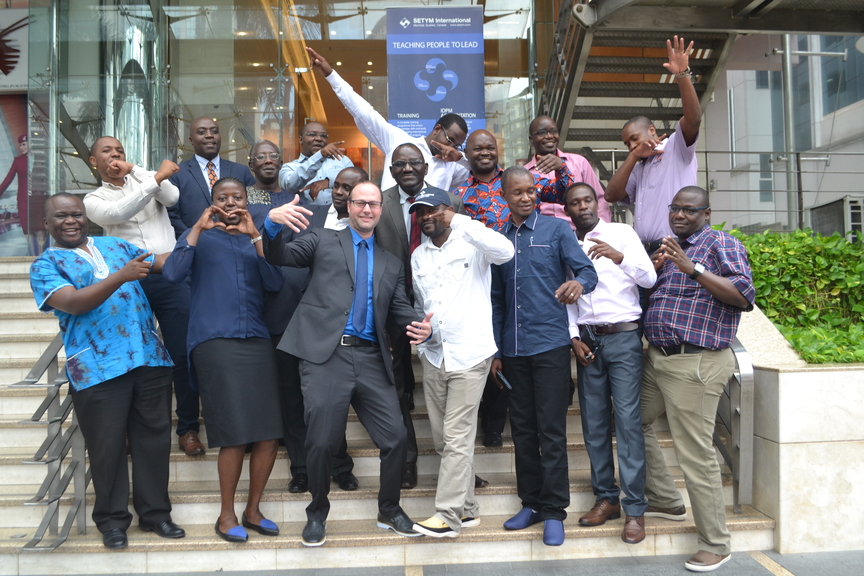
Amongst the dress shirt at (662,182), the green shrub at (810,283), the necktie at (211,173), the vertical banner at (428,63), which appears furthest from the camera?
the vertical banner at (428,63)

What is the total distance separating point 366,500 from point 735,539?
2.23 m

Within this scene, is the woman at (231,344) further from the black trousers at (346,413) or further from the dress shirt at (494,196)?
the dress shirt at (494,196)

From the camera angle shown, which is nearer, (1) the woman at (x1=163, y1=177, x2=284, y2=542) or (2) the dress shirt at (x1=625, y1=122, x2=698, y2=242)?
(1) the woman at (x1=163, y1=177, x2=284, y2=542)

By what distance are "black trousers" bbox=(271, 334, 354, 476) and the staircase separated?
0.63 feet

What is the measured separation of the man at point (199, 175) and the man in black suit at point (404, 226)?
117 cm

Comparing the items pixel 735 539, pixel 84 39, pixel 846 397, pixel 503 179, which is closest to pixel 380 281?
pixel 503 179

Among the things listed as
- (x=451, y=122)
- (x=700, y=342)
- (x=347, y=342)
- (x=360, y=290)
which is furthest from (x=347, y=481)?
(x=451, y=122)

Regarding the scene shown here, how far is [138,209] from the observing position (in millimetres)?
4309

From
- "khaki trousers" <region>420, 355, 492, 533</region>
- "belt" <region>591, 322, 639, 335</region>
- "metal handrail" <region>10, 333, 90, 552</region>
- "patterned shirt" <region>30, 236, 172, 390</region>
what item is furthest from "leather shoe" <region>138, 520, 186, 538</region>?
"belt" <region>591, 322, 639, 335</region>

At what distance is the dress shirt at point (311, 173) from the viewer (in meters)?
4.96

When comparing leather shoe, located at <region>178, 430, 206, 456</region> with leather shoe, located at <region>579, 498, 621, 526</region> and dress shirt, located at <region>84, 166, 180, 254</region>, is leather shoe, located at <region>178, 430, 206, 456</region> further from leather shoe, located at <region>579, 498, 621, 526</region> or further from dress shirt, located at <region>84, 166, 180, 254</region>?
leather shoe, located at <region>579, 498, 621, 526</region>

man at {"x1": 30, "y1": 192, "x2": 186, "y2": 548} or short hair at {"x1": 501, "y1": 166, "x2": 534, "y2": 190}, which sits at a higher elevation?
short hair at {"x1": 501, "y1": 166, "x2": 534, "y2": 190}

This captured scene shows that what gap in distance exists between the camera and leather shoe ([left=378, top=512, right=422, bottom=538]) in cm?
389

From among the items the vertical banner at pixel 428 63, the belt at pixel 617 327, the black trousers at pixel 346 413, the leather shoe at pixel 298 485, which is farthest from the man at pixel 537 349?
the vertical banner at pixel 428 63
